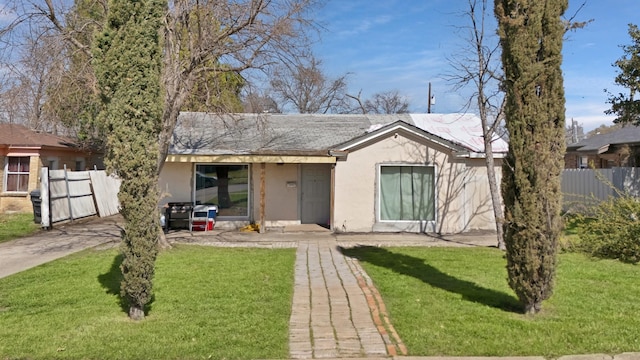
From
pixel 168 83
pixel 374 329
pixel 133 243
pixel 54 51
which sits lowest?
pixel 374 329

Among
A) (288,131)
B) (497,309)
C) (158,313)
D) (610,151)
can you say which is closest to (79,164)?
(288,131)

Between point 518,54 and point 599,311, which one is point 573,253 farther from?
point 518,54

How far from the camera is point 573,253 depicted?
1030 centimetres

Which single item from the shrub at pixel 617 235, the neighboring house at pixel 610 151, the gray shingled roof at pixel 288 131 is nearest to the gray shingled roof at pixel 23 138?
the gray shingled roof at pixel 288 131

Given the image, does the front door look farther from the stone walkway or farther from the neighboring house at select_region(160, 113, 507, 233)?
the stone walkway

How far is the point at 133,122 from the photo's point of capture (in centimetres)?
524

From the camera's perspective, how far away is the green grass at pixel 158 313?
4570 millimetres

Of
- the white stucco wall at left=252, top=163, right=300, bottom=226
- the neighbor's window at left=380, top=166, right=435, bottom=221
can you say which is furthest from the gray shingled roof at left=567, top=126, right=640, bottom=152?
the white stucco wall at left=252, top=163, right=300, bottom=226

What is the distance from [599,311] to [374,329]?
10.4 feet

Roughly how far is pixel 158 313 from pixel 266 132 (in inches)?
391

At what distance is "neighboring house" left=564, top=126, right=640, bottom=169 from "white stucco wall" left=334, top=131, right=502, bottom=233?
26.1 ft

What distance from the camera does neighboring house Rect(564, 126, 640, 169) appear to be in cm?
2028

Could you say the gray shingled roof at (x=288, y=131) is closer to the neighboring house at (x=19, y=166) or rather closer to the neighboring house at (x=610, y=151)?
the neighboring house at (x=610, y=151)

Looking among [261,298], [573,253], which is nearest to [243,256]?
[261,298]
